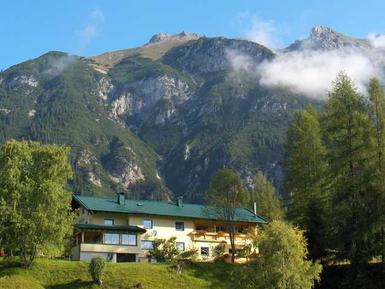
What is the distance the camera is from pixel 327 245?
56.8 meters

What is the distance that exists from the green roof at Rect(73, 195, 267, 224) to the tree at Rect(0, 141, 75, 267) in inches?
603

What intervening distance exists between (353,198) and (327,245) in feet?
17.2

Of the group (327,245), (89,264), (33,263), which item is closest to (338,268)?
(327,245)

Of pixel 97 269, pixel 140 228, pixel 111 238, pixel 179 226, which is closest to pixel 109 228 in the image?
pixel 111 238

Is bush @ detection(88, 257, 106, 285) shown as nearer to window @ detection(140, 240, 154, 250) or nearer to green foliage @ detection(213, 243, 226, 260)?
window @ detection(140, 240, 154, 250)

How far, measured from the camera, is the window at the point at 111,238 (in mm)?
74225

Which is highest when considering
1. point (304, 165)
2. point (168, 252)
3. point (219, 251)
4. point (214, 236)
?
point (304, 165)

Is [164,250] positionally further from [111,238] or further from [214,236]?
[214,236]

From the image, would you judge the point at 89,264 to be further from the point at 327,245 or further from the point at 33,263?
the point at 327,245

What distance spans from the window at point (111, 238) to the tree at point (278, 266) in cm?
3088

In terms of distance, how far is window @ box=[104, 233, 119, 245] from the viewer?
7422cm

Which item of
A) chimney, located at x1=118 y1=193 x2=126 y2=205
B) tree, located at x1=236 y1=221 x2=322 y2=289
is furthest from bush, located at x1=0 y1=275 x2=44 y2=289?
chimney, located at x1=118 y1=193 x2=126 y2=205

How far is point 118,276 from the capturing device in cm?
5844

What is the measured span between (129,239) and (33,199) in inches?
731
